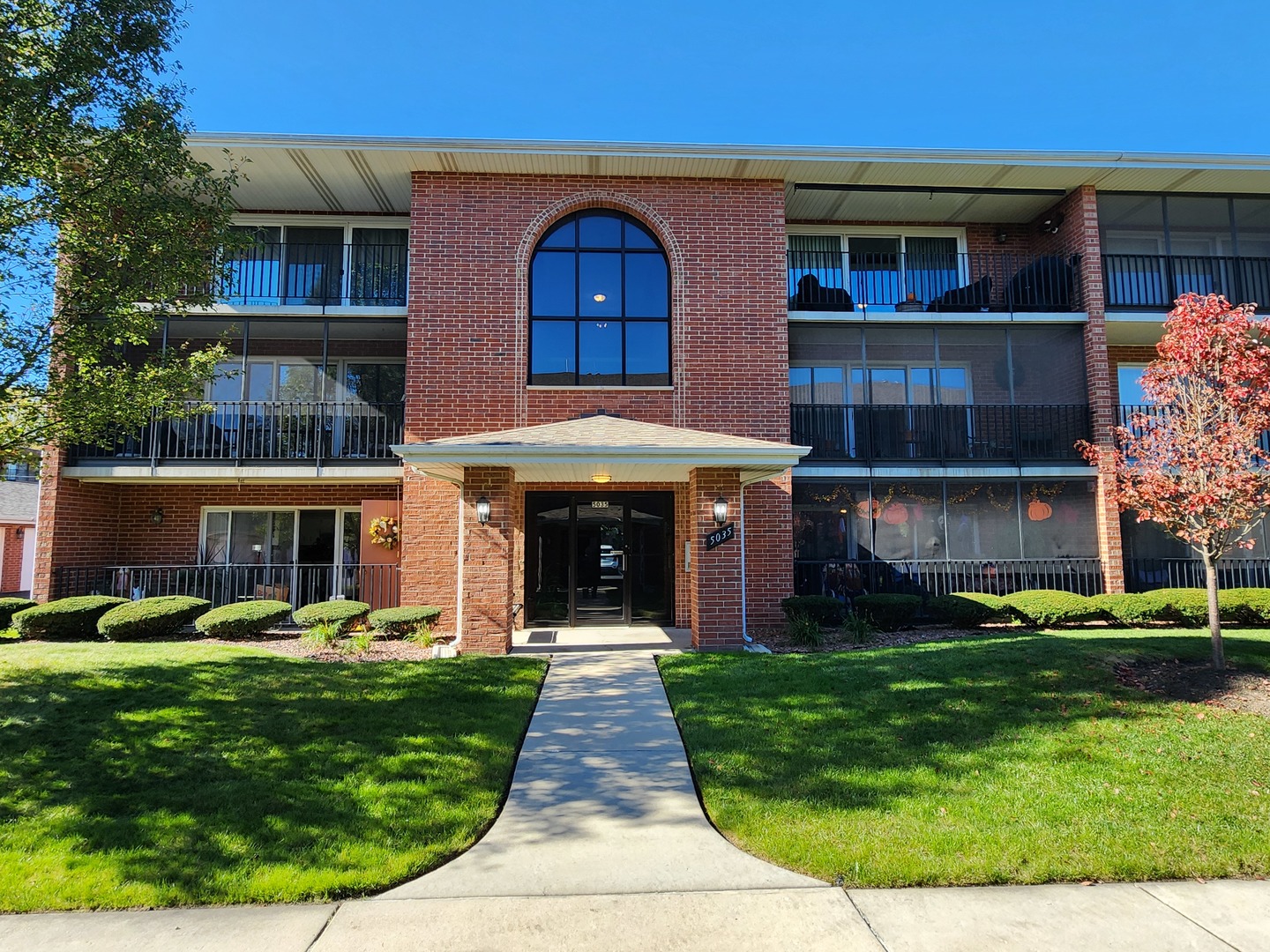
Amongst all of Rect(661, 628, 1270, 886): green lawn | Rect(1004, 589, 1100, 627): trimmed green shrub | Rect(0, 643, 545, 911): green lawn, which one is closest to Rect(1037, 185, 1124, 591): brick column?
Rect(1004, 589, 1100, 627): trimmed green shrub

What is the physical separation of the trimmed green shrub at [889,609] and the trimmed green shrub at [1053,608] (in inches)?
62.1

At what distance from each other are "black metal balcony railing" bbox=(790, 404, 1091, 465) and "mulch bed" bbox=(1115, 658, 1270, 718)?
6.03 m

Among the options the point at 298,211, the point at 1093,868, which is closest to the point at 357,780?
the point at 1093,868

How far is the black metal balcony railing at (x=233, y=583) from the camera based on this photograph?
40.4 feet

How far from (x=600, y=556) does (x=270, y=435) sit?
6340 mm

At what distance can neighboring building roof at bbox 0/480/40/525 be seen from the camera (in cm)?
2236

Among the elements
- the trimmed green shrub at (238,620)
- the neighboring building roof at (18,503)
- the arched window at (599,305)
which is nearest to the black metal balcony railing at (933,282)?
the arched window at (599,305)

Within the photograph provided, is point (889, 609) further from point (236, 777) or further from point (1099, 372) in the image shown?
point (236, 777)

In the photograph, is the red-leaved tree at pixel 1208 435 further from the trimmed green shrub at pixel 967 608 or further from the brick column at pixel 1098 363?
the brick column at pixel 1098 363

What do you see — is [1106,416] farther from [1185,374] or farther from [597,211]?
[597,211]

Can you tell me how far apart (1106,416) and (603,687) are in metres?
11.0

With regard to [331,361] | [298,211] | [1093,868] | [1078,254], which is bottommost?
[1093,868]

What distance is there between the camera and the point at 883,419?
12922 millimetres

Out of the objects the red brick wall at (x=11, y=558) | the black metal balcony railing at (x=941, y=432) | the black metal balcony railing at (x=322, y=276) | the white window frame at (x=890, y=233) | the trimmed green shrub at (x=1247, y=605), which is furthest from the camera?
the red brick wall at (x=11, y=558)
